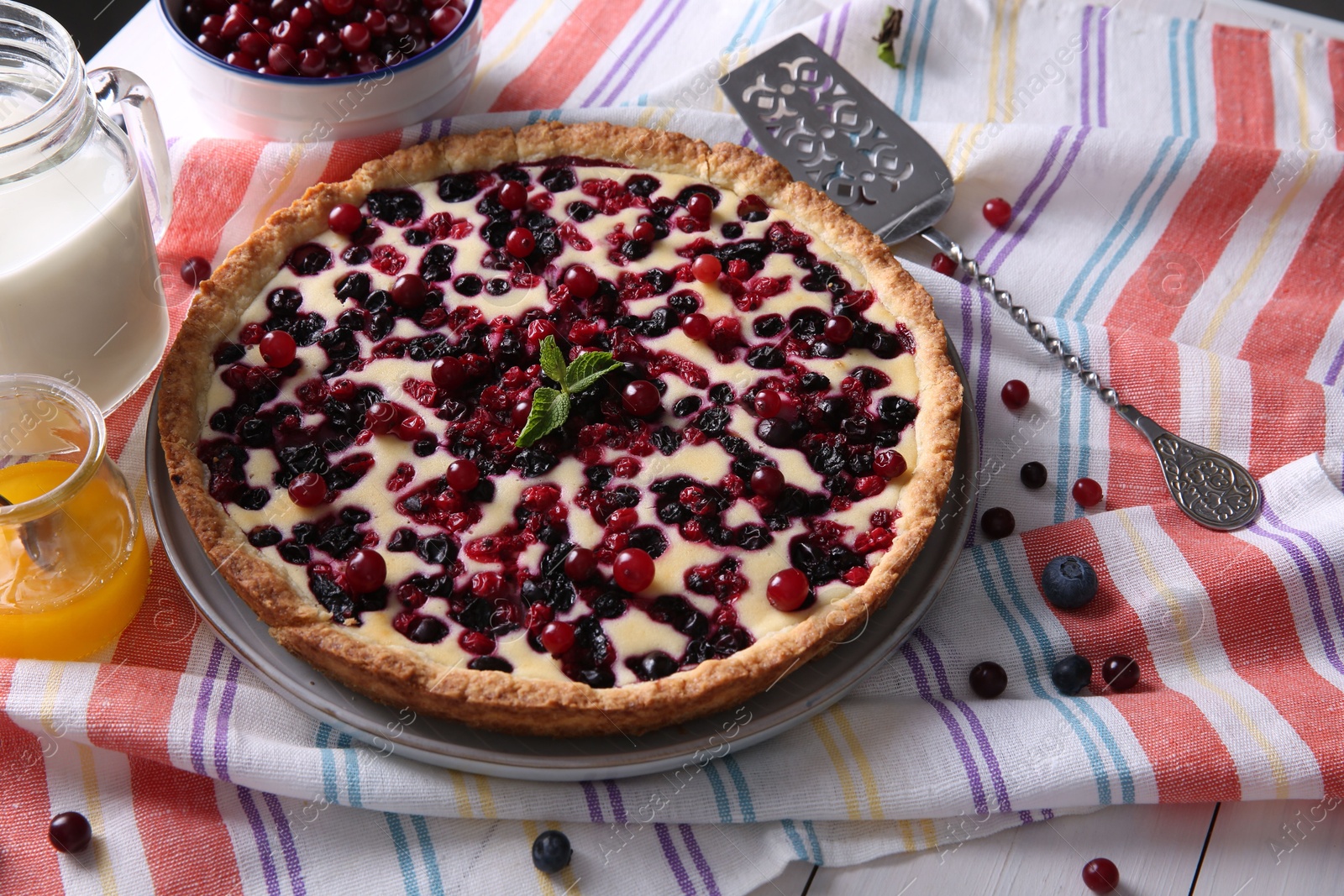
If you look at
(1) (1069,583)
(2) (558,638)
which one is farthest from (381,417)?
(1) (1069,583)

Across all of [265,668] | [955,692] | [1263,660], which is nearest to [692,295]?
[955,692]

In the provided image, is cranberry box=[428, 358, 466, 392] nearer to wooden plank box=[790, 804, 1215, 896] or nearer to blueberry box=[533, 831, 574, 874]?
blueberry box=[533, 831, 574, 874]

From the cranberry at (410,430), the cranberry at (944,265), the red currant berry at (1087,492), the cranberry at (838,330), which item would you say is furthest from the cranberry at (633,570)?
the cranberry at (944,265)

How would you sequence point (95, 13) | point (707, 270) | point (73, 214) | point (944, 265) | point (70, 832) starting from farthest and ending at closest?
point (95, 13) → point (944, 265) → point (707, 270) → point (73, 214) → point (70, 832)

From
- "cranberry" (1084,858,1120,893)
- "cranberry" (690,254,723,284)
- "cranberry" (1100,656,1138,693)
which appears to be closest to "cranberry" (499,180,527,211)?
"cranberry" (690,254,723,284)

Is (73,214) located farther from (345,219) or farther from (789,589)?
(789,589)

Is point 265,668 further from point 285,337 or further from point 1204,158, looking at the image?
point 1204,158

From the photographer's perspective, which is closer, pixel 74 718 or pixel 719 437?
pixel 74 718
